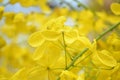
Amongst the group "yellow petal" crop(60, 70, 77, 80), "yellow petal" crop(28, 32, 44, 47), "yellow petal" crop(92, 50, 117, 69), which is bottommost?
"yellow petal" crop(60, 70, 77, 80)

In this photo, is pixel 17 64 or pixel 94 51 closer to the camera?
pixel 94 51

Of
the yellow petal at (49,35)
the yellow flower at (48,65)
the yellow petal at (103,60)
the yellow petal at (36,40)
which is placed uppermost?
the yellow petal at (49,35)

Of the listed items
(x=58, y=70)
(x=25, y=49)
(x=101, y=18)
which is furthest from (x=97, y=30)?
(x=58, y=70)

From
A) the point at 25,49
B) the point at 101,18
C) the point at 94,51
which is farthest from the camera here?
the point at 25,49

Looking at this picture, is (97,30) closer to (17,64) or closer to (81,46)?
(17,64)

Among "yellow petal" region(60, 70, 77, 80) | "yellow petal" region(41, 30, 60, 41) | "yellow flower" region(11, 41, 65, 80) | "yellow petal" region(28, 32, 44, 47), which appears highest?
"yellow petal" region(41, 30, 60, 41)

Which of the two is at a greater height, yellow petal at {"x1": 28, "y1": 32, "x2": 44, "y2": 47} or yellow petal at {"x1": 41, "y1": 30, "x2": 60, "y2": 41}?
yellow petal at {"x1": 41, "y1": 30, "x2": 60, "y2": 41}

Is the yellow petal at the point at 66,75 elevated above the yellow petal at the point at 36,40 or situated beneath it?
situated beneath

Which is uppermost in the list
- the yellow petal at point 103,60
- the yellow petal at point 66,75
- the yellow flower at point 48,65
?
the yellow petal at point 103,60

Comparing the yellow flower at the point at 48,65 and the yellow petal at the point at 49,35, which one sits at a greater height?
the yellow petal at the point at 49,35

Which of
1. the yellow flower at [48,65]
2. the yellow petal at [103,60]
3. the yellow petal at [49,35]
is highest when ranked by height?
the yellow petal at [49,35]

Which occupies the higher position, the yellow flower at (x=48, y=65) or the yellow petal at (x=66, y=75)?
the yellow petal at (x=66, y=75)
